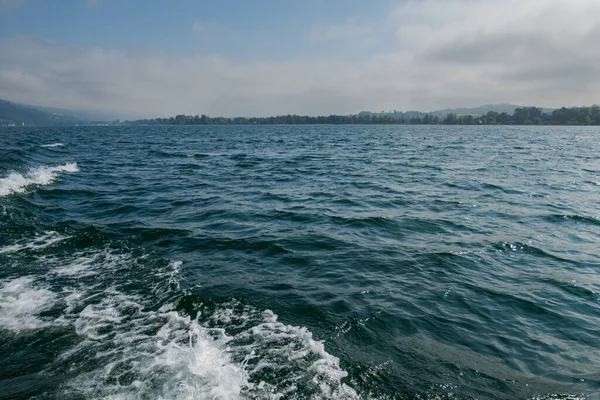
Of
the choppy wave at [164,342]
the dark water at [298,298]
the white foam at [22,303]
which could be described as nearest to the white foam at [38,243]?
the dark water at [298,298]

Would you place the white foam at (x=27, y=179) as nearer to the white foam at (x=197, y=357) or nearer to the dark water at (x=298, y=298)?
the dark water at (x=298, y=298)

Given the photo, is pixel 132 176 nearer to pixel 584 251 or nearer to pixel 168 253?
pixel 168 253

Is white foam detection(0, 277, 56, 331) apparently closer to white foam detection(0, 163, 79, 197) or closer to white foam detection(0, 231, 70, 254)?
white foam detection(0, 231, 70, 254)

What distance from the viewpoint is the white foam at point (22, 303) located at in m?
6.33

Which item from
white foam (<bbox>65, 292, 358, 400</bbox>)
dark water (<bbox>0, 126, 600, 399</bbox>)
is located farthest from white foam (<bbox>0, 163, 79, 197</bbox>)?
white foam (<bbox>65, 292, 358, 400</bbox>)

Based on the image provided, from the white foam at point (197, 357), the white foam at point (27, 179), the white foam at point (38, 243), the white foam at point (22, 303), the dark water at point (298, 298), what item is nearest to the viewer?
the white foam at point (197, 357)

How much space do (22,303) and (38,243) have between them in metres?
4.56

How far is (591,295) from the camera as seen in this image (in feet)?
26.9

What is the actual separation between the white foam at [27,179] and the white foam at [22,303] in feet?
38.4

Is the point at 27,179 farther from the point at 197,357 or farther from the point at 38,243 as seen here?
the point at 197,357

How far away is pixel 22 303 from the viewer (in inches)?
275

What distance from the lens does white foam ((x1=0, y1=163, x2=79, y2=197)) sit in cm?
1747

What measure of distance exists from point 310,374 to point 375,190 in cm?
1561

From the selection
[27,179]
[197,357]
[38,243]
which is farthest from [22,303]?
[27,179]
